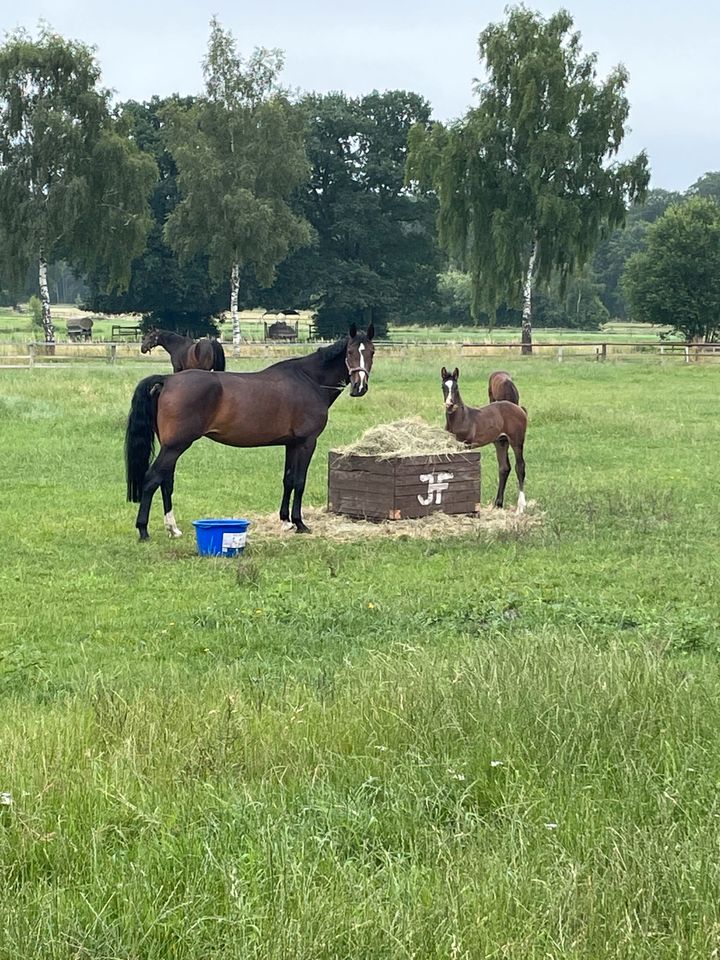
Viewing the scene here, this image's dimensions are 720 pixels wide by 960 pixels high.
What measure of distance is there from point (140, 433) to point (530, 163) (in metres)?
39.9

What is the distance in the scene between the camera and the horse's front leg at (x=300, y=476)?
11.1 meters

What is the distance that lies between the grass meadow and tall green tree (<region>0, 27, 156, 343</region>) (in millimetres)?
37195

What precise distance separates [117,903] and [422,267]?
71410mm

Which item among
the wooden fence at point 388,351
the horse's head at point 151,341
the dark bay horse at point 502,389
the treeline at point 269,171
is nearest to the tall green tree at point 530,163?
the treeline at point 269,171

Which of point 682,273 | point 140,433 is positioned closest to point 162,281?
point 682,273

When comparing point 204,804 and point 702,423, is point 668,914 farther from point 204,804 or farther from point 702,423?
point 702,423

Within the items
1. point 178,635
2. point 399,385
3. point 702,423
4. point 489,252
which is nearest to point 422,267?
point 489,252

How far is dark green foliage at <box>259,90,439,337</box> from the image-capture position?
68.3m

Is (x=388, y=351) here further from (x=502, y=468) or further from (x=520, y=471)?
(x=520, y=471)

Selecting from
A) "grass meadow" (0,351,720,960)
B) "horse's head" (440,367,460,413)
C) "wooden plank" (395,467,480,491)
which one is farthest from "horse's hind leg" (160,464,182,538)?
"horse's head" (440,367,460,413)

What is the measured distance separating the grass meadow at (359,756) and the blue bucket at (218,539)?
238 mm

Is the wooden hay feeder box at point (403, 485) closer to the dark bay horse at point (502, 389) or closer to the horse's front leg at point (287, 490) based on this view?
the horse's front leg at point (287, 490)

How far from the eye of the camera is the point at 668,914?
10.5 ft

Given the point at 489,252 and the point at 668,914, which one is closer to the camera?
the point at 668,914
